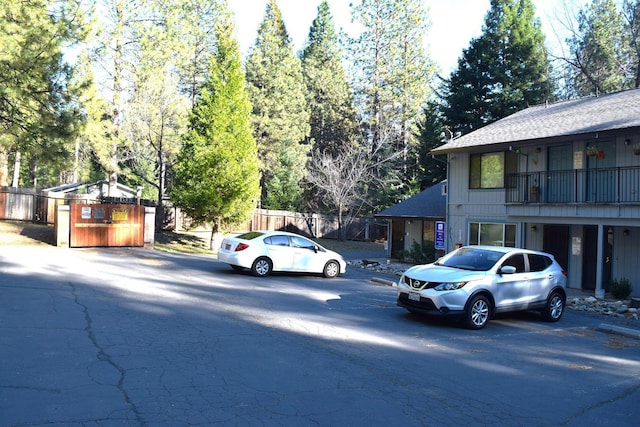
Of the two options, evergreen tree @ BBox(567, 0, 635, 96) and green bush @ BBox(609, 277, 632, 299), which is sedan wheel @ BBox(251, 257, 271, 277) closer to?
green bush @ BBox(609, 277, 632, 299)

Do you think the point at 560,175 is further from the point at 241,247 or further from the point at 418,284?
the point at 241,247

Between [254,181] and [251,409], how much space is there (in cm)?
2095

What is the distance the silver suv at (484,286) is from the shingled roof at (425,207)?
41.0 ft

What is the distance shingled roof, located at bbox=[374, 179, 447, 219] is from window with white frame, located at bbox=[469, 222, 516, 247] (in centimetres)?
316

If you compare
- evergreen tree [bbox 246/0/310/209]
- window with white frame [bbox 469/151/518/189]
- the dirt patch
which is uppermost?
evergreen tree [bbox 246/0/310/209]

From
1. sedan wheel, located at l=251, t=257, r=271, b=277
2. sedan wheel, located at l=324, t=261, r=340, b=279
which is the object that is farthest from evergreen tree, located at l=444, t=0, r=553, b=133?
sedan wheel, located at l=251, t=257, r=271, b=277

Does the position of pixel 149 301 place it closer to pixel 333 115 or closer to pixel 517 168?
pixel 517 168

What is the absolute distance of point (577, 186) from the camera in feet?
56.1

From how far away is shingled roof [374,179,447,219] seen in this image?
24891 mm

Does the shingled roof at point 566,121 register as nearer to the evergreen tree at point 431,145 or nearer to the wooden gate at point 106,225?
the wooden gate at point 106,225

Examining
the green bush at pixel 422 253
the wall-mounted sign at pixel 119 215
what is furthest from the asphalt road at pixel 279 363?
the green bush at pixel 422 253

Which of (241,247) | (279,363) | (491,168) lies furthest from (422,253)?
(279,363)

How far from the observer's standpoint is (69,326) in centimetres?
819

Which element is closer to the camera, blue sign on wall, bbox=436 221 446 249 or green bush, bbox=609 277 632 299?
green bush, bbox=609 277 632 299
